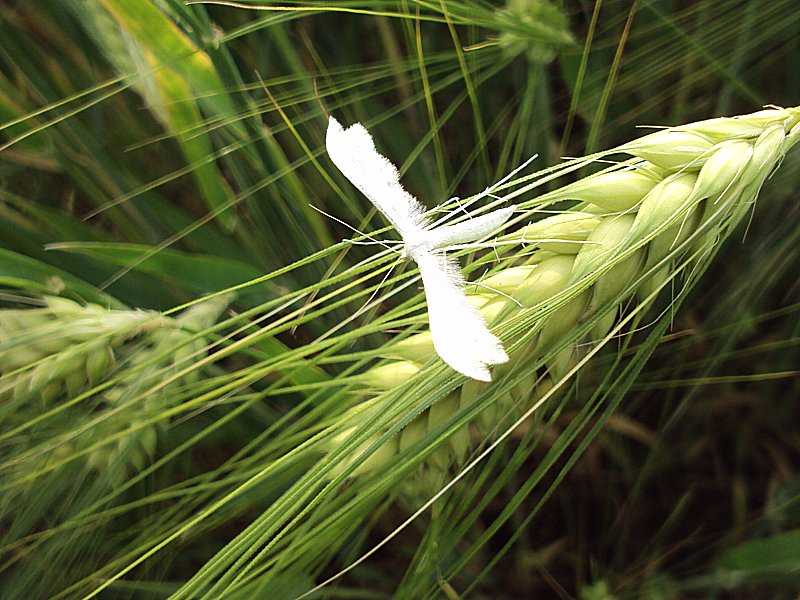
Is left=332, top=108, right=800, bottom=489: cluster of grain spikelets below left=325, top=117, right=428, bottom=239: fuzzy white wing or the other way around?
below

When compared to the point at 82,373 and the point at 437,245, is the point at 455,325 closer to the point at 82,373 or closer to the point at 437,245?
the point at 437,245

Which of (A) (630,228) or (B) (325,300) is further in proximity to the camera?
(B) (325,300)

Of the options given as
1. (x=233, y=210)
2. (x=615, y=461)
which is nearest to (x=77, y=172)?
(x=233, y=210)

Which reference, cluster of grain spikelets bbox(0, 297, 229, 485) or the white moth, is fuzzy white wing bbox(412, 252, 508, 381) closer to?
the white moth

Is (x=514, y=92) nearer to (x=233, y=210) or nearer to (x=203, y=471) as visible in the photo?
(x=233, y=210)

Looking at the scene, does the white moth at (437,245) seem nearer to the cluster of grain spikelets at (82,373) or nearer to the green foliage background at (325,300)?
the green foliage background at (325,300)

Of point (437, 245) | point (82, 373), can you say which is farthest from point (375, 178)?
point (82, 373)

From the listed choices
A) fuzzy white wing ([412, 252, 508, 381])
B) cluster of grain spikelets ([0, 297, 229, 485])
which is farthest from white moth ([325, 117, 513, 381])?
cluster of grain spikelets ([0, 297, 229, 485])
